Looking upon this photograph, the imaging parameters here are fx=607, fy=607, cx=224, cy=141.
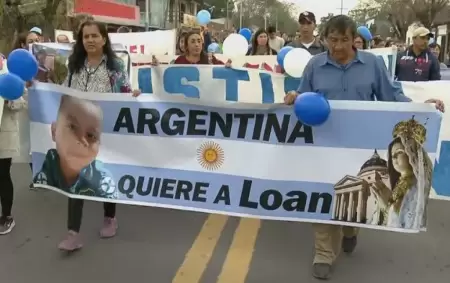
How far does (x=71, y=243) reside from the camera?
461cm

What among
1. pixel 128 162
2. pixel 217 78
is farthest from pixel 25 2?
pixel 128 162

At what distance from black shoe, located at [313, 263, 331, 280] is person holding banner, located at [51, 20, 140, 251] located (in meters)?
1.81

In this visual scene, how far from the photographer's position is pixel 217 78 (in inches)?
254

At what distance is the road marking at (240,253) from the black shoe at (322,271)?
1.62 ft

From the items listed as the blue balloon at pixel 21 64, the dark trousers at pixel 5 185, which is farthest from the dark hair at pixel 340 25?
the dark trousers at pixel 5 185

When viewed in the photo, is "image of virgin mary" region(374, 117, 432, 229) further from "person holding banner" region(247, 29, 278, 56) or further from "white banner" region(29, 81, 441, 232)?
"person holding banner" region(247, 29, 278, 56)

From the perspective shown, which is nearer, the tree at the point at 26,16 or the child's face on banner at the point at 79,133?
the child's face on banner at the point at 79,133

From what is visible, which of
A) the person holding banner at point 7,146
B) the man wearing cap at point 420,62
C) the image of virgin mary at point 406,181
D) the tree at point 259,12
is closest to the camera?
the image of virgin mary at point 406,181

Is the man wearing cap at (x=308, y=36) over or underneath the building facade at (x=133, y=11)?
underneath

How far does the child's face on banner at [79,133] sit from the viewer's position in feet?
15.1

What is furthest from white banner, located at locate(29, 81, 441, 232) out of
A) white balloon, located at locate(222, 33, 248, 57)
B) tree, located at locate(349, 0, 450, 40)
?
tree, located at locate(349, 0, 450, 40)

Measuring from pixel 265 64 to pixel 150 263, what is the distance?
4.49 meters

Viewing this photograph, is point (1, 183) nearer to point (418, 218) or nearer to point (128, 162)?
point (128, 162)

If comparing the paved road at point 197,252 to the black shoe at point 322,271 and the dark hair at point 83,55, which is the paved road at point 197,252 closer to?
the black shoe at point 322,271
